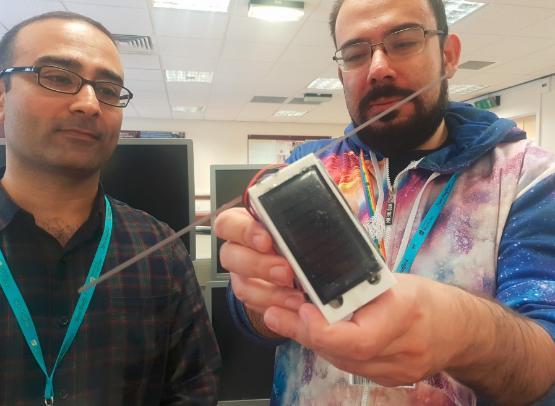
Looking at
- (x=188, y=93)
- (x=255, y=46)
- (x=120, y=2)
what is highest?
(x=188, y=93)

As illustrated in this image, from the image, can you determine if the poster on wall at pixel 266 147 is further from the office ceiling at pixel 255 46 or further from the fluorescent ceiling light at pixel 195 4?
the fluorescent ceiling light at pixel 195 4

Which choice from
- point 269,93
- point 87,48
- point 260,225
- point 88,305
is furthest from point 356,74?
point 269,93

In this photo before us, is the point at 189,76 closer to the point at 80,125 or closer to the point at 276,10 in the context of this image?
the point at 276,10

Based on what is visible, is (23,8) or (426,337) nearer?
(426,337)

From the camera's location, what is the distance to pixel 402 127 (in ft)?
2.69

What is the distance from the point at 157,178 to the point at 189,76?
169 inches

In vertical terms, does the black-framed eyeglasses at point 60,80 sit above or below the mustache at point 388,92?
above

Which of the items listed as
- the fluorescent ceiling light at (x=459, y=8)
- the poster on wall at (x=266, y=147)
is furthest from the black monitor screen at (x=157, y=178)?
the poster on wall at (x=266, y=147)

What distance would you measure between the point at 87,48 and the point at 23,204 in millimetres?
436

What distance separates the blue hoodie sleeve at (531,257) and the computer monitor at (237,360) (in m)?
1.04

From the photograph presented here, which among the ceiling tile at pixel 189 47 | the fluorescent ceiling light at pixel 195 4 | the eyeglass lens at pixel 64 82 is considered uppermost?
the ceiling tile at pixel 189 47

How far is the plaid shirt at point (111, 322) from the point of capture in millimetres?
818

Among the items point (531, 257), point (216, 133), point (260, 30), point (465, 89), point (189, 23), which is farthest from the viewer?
point (216, 133)

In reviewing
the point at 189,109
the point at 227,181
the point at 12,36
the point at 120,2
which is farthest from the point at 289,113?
the point at 12,36
